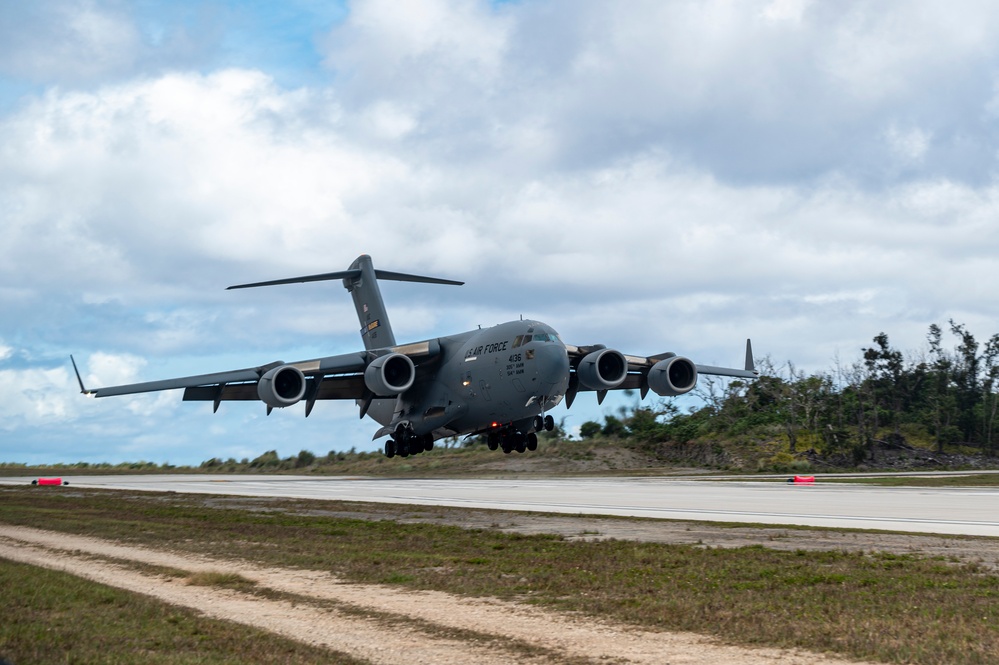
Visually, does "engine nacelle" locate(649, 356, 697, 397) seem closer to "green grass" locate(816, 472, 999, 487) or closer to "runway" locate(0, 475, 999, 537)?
"runway" locate(0, 475, 999, 537)

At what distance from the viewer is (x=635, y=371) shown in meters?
40.8

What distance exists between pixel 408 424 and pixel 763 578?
27095mm

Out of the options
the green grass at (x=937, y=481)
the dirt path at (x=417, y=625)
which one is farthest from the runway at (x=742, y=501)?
the dirt path at (x=417, y=625)

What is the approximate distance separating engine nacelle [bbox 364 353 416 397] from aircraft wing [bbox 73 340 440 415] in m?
0.95

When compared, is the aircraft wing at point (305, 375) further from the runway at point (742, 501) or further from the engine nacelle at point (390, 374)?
the runway at point (742, 501)

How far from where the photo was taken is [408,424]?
38.0m

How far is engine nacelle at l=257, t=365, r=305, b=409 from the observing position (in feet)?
112

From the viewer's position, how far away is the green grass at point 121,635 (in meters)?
8.20

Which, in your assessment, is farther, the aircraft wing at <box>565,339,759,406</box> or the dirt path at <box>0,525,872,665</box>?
the aircraft wing at <box>565,339,759,406</box>

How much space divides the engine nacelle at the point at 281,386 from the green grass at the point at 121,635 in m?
22.3

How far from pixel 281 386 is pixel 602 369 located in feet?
38.8

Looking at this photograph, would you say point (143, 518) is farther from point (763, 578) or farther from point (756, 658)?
point (756, 658)

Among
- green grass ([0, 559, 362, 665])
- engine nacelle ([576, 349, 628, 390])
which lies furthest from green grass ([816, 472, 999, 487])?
green grass ([0, 559, 362, 665])

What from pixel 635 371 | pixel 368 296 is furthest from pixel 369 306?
pixel 635 371
